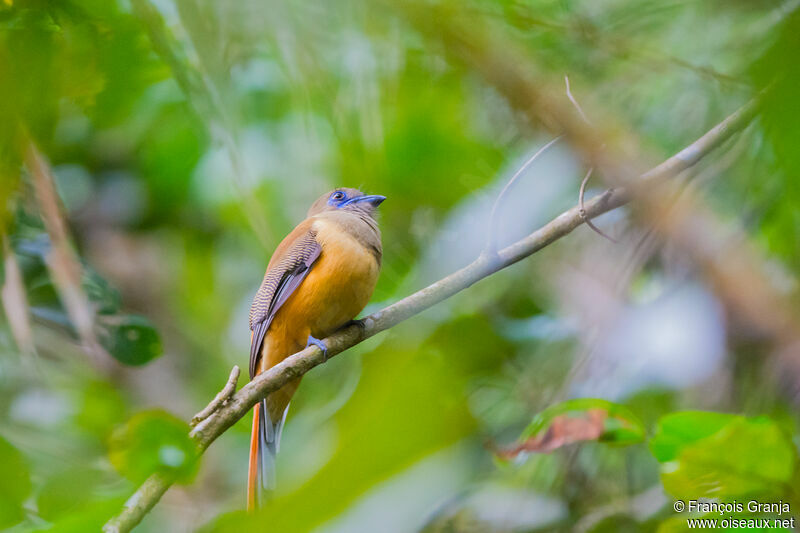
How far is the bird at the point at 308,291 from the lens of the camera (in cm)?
206

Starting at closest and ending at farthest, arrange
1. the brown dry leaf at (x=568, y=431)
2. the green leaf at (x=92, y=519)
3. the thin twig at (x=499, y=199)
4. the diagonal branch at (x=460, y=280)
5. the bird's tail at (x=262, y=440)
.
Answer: the green leaf at (x=92, y=519), the brown dry leaf at (x=568, y=431), the diagonal branch at (x=460, y=280), the thin twig at (x=499, y=199), the bird's tail at (x=262, y=440)

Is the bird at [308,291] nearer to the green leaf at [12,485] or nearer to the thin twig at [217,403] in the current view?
the thin twig at [217,403]

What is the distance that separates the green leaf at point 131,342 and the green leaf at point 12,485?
2.93 feet

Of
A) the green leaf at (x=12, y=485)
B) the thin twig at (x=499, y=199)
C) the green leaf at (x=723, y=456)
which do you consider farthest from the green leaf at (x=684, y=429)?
the green leaf at (x=12, y=485)

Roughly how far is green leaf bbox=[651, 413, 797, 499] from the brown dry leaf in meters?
0.15

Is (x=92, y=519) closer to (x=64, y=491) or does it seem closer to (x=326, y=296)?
(x=64, y=491)

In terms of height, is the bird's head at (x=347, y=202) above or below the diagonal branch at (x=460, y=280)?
above

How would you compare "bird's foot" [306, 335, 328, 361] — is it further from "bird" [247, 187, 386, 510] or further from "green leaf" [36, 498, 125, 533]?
"green leaf" [36, 498, 125, 533]

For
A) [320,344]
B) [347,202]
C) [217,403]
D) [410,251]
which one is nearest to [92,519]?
[217,403]

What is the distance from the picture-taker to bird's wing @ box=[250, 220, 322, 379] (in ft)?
6.86

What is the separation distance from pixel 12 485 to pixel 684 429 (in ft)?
2.91

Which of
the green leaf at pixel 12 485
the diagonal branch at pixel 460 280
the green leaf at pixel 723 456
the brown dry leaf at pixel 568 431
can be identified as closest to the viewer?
the green leaf at pixel 12 485

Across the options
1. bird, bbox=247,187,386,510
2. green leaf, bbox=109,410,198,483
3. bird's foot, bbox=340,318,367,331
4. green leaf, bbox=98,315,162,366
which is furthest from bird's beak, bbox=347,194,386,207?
green leaf, bbox=109,410,198,483

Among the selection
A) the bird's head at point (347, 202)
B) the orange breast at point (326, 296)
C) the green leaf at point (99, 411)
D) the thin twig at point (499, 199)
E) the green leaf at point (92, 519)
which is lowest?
the green leaf at point (92, 519)
